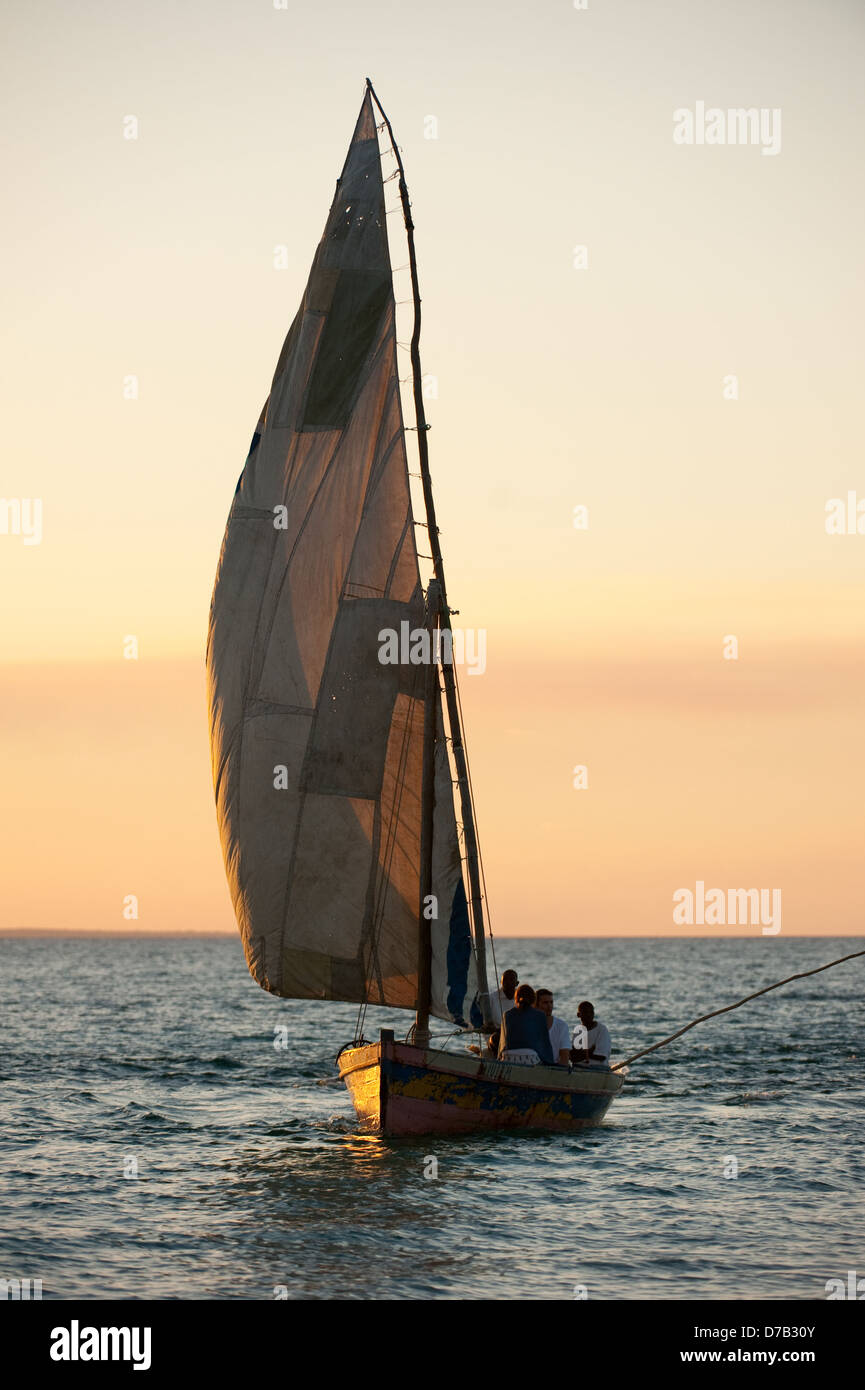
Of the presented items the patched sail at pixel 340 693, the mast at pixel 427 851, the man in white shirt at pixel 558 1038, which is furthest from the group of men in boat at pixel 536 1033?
the mast at pixel 427 851

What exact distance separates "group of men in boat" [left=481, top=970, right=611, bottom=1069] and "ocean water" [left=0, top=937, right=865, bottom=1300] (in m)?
1.26

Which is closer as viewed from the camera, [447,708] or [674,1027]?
[447,708]

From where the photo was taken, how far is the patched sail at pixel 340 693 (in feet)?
82.6

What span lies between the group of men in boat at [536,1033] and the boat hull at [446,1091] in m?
0.33

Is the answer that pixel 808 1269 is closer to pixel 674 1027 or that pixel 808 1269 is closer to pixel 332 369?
pixel 332 369

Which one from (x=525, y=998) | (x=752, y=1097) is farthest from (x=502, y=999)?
(x=752, y=1097)

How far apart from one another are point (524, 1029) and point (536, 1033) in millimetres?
210

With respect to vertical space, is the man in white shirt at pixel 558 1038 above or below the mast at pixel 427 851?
below

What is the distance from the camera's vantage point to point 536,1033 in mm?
24859

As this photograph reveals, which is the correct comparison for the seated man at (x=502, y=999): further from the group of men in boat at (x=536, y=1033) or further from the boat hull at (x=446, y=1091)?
the boat hull at (x=446, y=1091)
